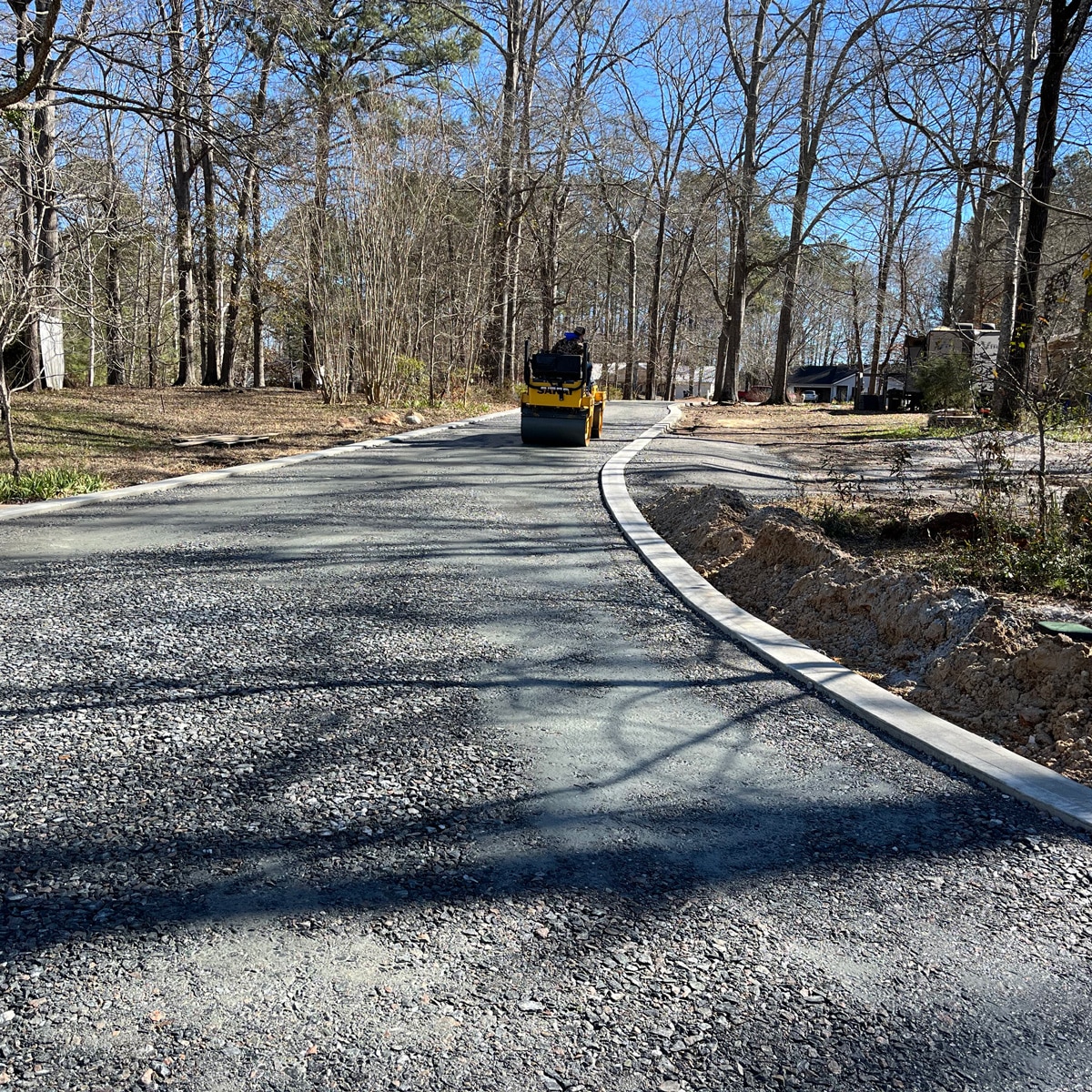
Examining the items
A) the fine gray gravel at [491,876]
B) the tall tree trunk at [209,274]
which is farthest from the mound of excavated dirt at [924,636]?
the tall tree trunk at [209,274]

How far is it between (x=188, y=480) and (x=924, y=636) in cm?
862

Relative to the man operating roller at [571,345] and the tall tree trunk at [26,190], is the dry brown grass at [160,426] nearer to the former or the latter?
the tall tree trunk at [26,190]

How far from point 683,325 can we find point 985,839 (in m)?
64.9

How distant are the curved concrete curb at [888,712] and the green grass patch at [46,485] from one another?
6290mm

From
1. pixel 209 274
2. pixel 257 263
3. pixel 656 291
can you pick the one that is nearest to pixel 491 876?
pixel 257 263

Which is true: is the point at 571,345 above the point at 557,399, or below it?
above

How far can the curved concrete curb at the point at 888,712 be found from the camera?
3201 mm

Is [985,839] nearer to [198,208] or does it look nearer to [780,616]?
[780,616]

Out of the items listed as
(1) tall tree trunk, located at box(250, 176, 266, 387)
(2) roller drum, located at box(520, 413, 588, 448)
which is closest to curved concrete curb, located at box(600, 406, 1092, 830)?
(2) roller drum, located at box(520, 413, 588, 448)

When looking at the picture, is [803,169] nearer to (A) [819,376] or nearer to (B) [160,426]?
(B) [160,426]

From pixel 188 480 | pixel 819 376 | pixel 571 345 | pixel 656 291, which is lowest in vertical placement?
pixel 188 480

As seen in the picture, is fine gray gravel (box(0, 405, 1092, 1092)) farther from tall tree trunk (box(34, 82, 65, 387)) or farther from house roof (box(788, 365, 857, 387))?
house roof (box(788, 365, 857, 387))

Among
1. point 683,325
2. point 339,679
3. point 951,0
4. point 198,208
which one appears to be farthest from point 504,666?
point 683,325

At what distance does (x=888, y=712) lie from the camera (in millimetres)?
3945
